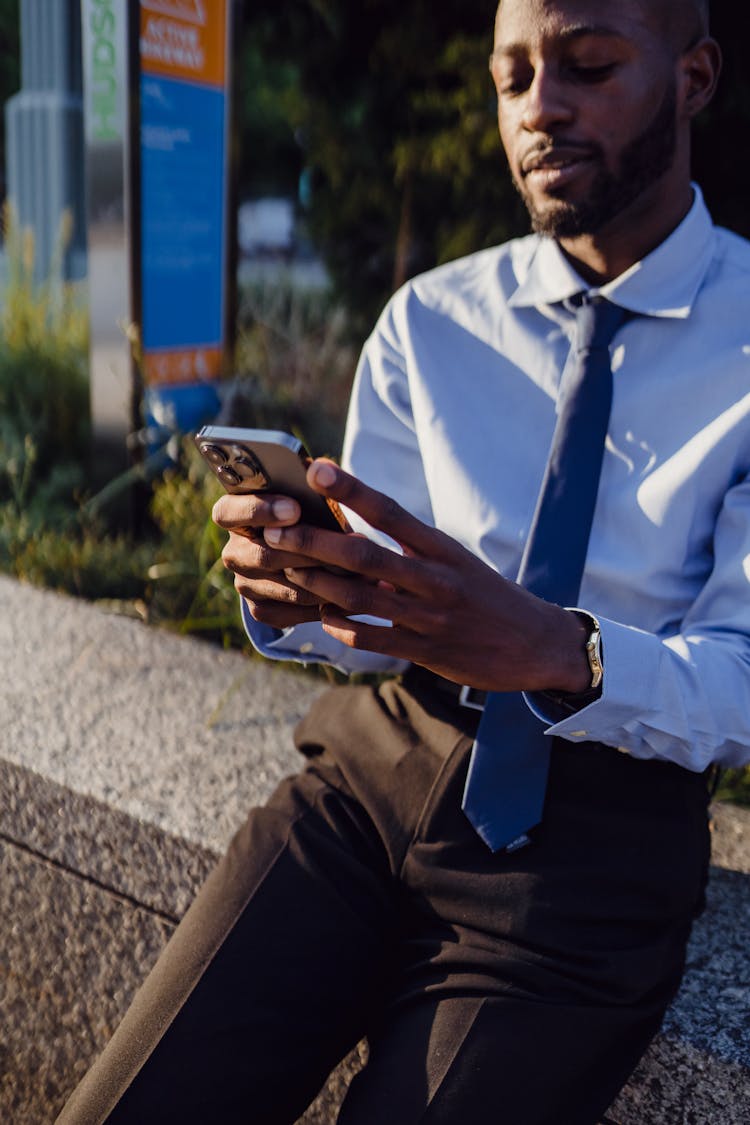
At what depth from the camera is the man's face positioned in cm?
174

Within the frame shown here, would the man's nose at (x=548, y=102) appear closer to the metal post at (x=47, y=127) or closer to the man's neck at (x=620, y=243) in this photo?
the man's neck at (x=620, y=243)

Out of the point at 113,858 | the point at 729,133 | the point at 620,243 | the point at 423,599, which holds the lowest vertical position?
the point at 113,858

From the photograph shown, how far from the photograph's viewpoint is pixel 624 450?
1789 millimetres

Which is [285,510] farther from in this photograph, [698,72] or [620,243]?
[698,72]

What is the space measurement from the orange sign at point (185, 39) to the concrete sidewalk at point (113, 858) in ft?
8.30

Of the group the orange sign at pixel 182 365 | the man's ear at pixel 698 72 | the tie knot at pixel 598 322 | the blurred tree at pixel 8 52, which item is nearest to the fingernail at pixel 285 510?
the tie knot at pixel 598 322

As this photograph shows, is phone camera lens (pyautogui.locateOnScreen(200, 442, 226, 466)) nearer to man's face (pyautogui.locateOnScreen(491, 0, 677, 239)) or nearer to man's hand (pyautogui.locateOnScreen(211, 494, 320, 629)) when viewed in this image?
man's hand (pyautogui.locateOnScreen(211, 494, 320, 629))

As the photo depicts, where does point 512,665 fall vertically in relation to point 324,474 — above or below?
below

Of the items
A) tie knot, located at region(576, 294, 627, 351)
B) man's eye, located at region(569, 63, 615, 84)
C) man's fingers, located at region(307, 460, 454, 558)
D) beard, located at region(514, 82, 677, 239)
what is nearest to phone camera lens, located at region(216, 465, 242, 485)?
man's fingers, located at region(307, 460, 454, 558)

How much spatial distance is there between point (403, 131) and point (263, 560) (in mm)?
4573

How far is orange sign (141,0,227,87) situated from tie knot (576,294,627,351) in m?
2.71

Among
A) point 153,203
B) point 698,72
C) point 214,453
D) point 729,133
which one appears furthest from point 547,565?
point 729,133

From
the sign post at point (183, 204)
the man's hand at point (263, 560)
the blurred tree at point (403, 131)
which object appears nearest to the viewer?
the man's hand at point (263, 560)

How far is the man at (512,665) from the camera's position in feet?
4.55
